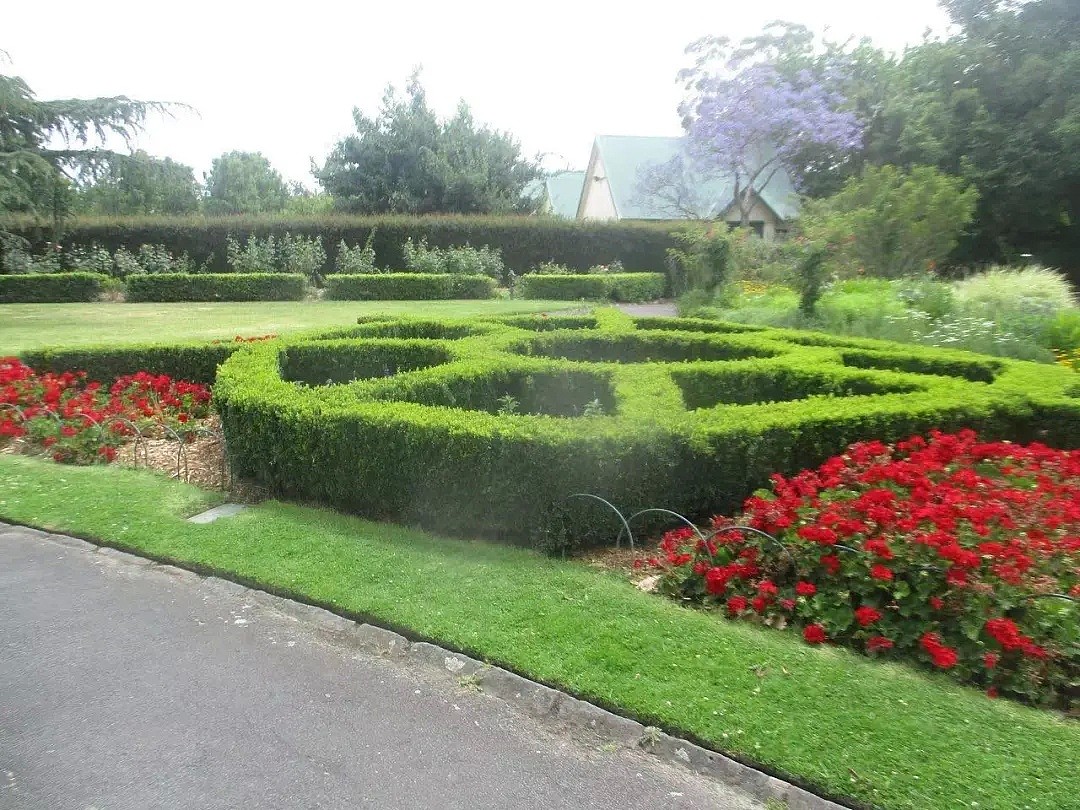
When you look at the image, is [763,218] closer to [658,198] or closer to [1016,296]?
[658,198]

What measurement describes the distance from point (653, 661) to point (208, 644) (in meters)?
2.05

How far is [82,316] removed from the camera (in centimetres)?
1770

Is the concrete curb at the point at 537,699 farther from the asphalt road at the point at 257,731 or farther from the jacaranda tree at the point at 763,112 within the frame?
the jacaranda tree at the point at 763,112

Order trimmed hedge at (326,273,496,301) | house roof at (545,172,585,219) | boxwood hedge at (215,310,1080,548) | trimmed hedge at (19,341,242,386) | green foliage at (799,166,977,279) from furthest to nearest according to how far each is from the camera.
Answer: house roof at (545,172,585,219)
trimmed hedge at (326,273,496,301)
green foliage at (799,166,977,279)
trimmed hedge at (19,341,242,386)
boxwood hedge at (215,310,1080,548)

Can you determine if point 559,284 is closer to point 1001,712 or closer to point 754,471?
point 754,471

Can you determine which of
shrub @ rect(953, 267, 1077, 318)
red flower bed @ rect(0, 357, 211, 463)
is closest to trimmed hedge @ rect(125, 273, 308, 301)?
red flower bed @ rect(0, 357, 211, 463)

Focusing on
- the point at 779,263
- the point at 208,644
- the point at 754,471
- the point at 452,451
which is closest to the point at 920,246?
the point at 779,263

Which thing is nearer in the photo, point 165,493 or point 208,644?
point 208,644

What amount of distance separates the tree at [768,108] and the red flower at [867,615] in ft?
90.8

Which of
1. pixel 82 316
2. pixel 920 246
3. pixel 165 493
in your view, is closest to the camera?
pixel 165 493

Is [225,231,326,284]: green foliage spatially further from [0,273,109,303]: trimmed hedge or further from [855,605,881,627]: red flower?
[855,605,881,627]: red flower

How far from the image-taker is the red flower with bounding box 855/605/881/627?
3373 millimetres

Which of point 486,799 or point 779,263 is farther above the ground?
point 779,263

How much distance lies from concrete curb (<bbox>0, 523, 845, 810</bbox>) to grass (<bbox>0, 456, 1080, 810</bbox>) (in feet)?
0.16
